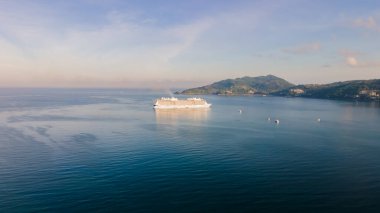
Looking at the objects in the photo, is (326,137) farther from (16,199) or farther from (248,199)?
(16,199)

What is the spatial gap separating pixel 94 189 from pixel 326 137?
72311 mm

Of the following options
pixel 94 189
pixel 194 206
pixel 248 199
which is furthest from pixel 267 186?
pixel 94 189

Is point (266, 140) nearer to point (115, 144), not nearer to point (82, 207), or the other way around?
point (115, 144)

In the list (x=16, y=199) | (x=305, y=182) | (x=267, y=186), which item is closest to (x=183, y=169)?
(x=267, y=186)

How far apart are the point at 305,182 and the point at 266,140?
→ 124 feet

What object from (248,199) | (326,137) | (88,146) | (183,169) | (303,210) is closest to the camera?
(303,210)

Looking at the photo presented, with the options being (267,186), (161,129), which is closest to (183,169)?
(267,186)

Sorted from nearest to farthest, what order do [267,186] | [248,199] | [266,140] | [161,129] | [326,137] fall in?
[248,199]
[267,186]
[266,140]
[326,137]
[161,129]

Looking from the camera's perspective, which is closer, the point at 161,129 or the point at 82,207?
the point at 82,207

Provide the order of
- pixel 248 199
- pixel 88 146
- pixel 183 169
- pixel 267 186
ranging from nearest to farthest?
pixel 248 199
pixel 267 186
pixel 183 169
pixel 88 146

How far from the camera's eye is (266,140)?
292 ft

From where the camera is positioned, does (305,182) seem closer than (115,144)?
Yes

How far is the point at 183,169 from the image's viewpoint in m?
57.7

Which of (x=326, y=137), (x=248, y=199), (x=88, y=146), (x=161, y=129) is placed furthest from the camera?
(x=161, y=129)
